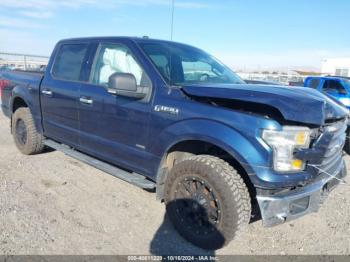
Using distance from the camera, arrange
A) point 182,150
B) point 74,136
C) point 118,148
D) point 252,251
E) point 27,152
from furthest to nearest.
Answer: point 27,152, point 74,136, point 118,148, point 182,150, point 252,251

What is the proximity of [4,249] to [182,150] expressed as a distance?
1.84 m

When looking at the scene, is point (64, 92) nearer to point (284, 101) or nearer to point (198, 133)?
point (198, 133)

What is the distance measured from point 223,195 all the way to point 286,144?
0.68 metres

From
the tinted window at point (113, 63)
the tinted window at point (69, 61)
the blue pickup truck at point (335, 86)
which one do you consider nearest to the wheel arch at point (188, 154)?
the tinted window at point (113, 63)

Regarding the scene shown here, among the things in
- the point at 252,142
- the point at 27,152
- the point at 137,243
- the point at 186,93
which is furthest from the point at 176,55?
the point at 27,152

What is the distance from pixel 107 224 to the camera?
375 cm

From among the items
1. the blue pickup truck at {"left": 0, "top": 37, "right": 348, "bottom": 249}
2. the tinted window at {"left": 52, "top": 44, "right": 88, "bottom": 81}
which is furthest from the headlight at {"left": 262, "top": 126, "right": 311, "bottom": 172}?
the tinted window at {"left": 52, "top": 44, "right": 88, "bottom": 81}

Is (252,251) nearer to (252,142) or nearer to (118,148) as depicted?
(252,142)

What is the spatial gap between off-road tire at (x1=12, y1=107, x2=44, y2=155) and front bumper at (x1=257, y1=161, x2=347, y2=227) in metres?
4.04

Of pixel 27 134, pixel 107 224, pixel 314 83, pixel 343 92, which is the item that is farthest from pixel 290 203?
pixel 314 83

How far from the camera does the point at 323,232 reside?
12.5 ft

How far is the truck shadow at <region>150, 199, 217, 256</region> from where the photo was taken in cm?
331

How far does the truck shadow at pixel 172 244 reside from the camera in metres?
3.31

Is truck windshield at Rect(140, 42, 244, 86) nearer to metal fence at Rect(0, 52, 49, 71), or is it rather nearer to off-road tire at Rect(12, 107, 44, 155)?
off-road tire at Rect(12, 107, 44, 155)
